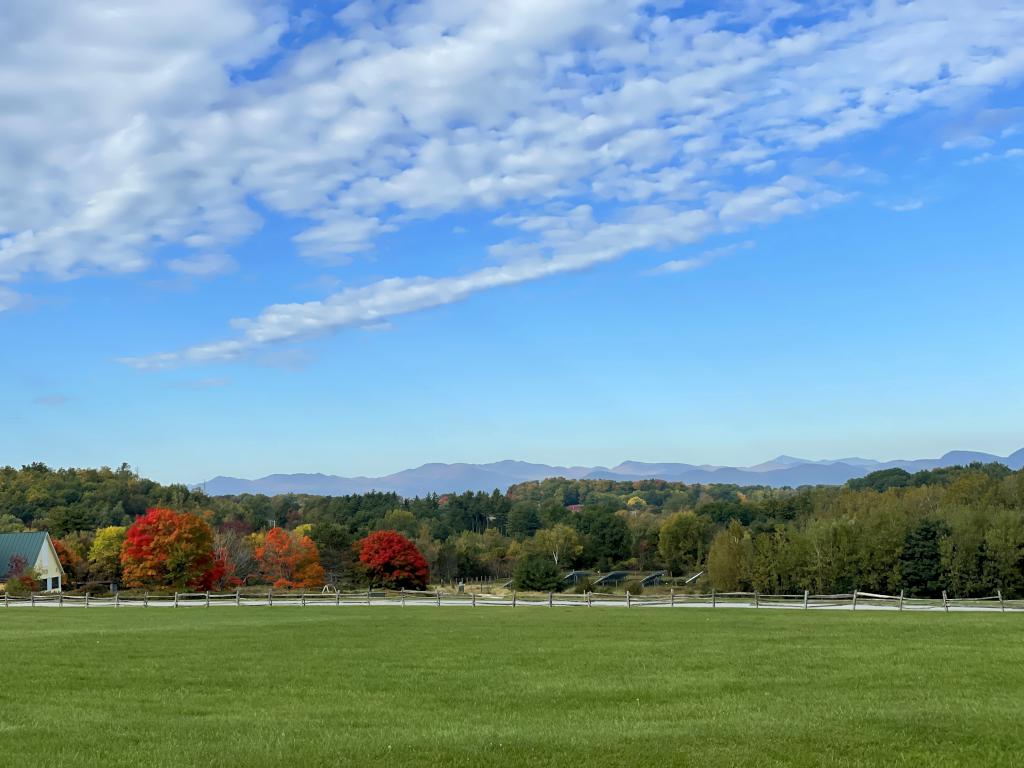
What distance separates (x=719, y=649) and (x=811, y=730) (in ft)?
42.2

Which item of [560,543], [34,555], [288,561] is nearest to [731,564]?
[560,543]

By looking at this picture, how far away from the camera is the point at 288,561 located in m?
82.9

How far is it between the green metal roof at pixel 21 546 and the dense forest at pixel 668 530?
4654mm

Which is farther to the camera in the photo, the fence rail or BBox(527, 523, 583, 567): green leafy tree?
BBox(527, 523, 583, 567): green leafy tree

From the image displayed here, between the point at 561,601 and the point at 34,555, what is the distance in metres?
52.0

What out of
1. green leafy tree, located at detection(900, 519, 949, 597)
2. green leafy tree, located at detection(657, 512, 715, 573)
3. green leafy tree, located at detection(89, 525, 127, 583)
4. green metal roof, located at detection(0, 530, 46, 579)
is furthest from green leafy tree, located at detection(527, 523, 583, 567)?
green metal roof, located at detection(0, 530, 46, 579)

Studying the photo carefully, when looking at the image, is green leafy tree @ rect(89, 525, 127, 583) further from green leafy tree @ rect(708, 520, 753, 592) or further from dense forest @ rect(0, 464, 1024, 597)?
green leafy tree @ rect(708, 520, 753, 592)

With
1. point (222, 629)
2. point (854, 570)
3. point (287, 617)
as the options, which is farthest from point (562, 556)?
point (222, 629)

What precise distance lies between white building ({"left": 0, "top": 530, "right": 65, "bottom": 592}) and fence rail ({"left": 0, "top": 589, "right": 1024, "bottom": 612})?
66.2 feet

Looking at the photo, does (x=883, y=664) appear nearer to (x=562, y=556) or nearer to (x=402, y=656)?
(x=402, y=656)

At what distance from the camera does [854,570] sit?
80.8m

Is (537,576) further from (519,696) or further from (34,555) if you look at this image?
(519,696)

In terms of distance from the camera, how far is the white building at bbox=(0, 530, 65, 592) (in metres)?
80.9

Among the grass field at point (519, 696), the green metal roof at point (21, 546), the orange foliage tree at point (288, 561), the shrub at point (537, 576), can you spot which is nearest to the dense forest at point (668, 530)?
the orange foliage tree at point (288, 561)
